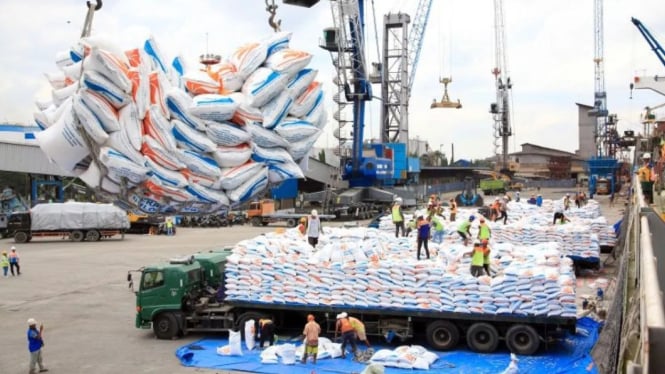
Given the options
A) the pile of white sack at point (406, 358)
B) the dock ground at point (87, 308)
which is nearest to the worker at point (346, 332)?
the pile of white sack at point (406, 358)

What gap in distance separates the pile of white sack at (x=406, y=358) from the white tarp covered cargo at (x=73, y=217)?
28.0 m

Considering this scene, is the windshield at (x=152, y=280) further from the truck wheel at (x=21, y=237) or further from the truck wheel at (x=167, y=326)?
the truck wheel at (x=21, y=237)

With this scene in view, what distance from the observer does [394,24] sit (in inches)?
2608

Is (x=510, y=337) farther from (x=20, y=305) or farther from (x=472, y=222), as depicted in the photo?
(x=20, y=305)

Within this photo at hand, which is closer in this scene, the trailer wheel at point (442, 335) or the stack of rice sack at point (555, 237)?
the trailer wheel at point (442, 335)

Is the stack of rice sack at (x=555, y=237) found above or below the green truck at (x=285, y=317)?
above

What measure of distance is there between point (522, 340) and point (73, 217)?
30745 mm

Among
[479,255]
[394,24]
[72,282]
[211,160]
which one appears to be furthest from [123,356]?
[394,24]

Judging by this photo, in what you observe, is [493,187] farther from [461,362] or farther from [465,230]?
[461,362]

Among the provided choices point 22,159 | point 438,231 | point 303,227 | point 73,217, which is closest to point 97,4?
point 303,227

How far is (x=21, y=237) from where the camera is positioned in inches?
1532

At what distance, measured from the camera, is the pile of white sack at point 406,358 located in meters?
13.6

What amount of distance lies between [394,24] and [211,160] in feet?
193

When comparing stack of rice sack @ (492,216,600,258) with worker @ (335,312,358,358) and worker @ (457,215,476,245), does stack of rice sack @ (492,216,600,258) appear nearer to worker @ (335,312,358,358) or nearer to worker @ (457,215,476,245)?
worker @ (457,215,476,245)
